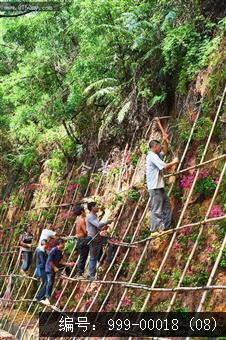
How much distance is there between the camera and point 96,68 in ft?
29.9

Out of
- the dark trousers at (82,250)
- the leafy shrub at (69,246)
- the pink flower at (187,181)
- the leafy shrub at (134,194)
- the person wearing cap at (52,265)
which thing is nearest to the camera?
the pink flower at (187,181)

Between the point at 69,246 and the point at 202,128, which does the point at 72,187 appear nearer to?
the point at 69,246

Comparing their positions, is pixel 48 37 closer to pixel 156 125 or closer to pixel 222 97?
pixel 156 125

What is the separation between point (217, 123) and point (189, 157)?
1.94 ft

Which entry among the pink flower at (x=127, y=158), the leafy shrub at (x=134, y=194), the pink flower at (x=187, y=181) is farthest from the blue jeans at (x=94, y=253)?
the pink flower at (x=127, y=158)

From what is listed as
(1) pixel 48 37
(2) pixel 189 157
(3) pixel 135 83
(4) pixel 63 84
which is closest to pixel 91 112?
(4) pixel 63 84

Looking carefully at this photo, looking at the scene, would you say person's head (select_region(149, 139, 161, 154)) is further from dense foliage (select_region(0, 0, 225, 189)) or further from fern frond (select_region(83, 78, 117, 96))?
fern frond (select_region(83, 78, 117, 96))

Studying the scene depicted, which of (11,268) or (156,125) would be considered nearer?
(156,125)

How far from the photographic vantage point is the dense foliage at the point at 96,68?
7.10m

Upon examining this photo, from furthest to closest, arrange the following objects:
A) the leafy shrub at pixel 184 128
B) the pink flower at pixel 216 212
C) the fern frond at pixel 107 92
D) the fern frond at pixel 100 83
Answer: the fern frond at pixel 100 83 < the fern frond at pixel 107 92 < the leafy shrub at pixel 184 128 < the pink flower at pixel 216 212

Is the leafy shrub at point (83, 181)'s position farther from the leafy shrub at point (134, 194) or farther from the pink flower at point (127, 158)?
the leafy shrub at point (134, 194)

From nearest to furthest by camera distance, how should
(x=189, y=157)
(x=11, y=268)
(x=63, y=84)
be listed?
1. (x=189, y=157)
2. (x=63, y=84)
3. (x=11, y=268)

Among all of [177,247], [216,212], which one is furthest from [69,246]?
[216,212]

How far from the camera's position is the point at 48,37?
39.8 feet
